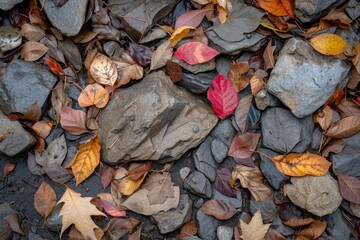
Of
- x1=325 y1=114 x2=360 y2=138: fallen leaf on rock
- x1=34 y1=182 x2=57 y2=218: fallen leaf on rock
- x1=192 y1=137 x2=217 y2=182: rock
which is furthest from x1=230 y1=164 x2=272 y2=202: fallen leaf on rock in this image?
x1=34 y1=182 x2=57 y2=218: fallen leaf on rock

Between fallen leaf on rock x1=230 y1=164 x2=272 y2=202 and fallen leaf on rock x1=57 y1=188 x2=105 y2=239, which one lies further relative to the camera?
fallen leaf on rock x1=230 y1=164 x2=272 y2=202

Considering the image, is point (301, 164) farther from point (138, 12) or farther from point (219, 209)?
point (138, 12)

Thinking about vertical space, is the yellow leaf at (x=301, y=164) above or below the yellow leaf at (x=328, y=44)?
below

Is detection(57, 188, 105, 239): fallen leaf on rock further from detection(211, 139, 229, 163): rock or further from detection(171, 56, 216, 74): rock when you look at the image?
detection(171, 56, 216, 74): rock

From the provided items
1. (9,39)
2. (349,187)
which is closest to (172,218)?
(349,187)

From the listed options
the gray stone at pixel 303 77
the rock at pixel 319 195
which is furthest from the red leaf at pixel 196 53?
the rock at pixel 319 195

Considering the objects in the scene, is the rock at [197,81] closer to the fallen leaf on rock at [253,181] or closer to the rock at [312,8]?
the fallen leaf on rock at [253,181]
